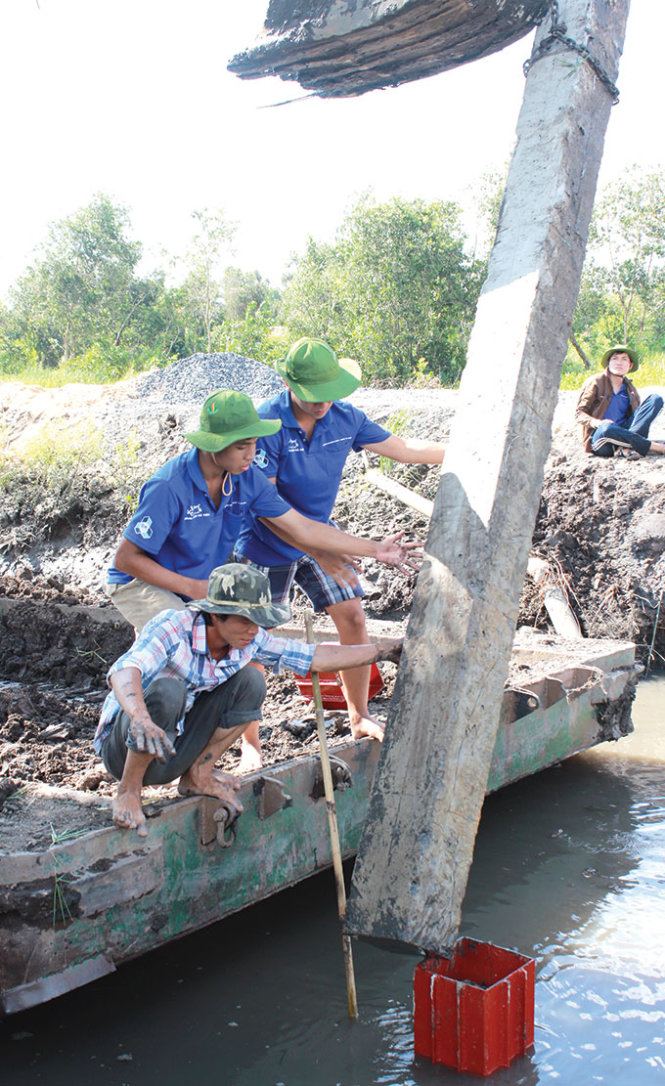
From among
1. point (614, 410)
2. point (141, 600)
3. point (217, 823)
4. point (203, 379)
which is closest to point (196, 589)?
point (141, 600)

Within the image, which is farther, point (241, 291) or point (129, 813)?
point (241, 291)

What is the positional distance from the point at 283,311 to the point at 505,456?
2505 centimetres

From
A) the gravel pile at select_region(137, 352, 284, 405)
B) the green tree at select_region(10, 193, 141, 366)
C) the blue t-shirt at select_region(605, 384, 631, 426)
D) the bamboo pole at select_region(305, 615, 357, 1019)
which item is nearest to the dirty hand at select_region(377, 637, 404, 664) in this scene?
the bamboo pole at select_region(305, 615, 357, 1019)

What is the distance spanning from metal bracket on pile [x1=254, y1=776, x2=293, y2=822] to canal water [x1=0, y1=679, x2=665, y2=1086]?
60 centimetres

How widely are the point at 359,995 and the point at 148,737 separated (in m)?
1.25

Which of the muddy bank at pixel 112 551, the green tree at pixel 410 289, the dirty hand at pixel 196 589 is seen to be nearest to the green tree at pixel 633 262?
the green tree at pixel 410 289

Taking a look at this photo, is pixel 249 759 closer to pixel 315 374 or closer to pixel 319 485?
pixel 319 485

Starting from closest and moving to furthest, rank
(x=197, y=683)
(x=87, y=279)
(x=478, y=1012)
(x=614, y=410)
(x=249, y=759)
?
1. (x=478, y=1012)
2. (x=197, y=683)
3. (x=249, y=759)
4. (x=614, y=410)
5. (x=87, y=279)

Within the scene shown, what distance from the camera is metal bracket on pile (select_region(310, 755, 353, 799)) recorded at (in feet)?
11.5

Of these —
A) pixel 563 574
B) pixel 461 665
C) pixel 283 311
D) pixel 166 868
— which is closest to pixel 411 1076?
pixel 166 868

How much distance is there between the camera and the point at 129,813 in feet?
9.18

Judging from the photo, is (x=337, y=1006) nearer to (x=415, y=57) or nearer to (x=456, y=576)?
(x=456, y=576)

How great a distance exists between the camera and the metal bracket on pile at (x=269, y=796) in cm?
323

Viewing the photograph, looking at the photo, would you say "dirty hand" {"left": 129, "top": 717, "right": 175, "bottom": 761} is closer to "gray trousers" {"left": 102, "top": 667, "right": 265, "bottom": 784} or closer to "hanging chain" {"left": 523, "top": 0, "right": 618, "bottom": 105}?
"gray trousers" {"left": 102, "top": 667, "right": 265, "bottom": 784}
